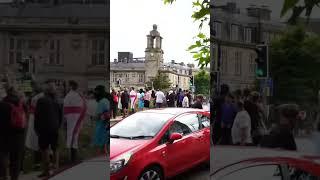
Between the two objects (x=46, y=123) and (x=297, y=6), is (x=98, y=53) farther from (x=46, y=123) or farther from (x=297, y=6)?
(x=297, y=6)

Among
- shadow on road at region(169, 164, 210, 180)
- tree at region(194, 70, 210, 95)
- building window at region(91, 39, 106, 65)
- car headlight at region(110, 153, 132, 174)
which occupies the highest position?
building window at region(91, 39, 106, 65)

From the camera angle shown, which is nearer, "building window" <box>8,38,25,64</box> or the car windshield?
"building window" <box>8,38,25,64</box>

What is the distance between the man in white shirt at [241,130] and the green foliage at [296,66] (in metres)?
0.41

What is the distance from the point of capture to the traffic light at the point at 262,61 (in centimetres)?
502

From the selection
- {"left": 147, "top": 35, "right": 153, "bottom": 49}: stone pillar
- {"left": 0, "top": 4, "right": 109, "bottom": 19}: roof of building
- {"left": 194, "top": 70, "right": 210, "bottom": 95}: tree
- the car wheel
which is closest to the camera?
{"left": 0, "top": 4, "right": 109, "bottom": 19}: roof of building

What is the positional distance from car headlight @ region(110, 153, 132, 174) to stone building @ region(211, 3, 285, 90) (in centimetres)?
262

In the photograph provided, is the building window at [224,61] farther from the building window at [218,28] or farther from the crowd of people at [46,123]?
the crowd of people at [46,123]

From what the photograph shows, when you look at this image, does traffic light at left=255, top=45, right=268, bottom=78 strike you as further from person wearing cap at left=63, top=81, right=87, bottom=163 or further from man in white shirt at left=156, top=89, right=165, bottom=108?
man in white shirt at left=156, top=89, right=165, bottom=108

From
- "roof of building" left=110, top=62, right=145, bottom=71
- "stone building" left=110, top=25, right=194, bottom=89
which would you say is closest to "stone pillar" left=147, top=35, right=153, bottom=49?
"stone building" left=110, top=25, right=194, bottom=89

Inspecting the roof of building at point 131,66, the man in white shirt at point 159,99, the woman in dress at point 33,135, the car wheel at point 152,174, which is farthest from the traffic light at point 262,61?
the roof of building at point 131,66

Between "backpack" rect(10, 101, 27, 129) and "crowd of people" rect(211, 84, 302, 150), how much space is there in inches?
79.2

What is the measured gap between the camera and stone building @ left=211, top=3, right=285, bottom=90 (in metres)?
5.01

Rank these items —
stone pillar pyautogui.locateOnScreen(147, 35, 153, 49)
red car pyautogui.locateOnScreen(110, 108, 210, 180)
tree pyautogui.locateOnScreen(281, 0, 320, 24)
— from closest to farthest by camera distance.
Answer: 1. tree pyautogui.locateOnScreen(281, 0, 320, 24)
2. red car pyautogui.locateOnScreen(110, 108, 210, 180)
3. stone pillar pyautogui.locateOnScreen(147, 35, 153, 49)

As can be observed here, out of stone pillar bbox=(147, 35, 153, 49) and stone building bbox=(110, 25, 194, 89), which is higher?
stone pillar bbox=(147, 35, 153, 49)
